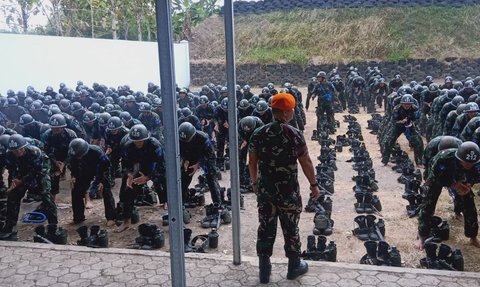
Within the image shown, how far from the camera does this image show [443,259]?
17.0 feet

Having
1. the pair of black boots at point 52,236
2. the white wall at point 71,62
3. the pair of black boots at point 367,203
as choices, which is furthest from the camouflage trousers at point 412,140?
the white wall at point 71,62

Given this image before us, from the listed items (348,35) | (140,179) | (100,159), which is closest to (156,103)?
(100,159)

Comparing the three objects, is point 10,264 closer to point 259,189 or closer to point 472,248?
point 259,189

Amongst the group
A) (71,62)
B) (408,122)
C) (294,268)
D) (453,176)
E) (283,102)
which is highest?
(71,62)

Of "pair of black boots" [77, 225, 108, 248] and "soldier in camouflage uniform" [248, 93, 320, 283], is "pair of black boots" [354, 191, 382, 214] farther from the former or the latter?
"pair of black boots" [77, 225, 108, 248]

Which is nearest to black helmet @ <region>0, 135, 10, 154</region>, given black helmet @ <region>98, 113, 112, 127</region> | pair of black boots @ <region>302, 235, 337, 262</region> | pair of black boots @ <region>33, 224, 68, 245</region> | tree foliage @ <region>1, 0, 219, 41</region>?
pair of black boots @ <region>33, 224, 68, 245</region>

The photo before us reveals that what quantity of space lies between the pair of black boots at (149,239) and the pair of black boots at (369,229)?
2828 millimetres

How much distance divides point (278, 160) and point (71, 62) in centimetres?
1636

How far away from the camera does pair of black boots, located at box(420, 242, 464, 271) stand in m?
5.01

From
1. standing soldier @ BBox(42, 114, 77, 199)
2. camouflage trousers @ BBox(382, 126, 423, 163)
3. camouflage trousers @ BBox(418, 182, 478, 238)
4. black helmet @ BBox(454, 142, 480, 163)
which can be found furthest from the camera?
camouflage trousers @ BBox(382, 126, 423, 163)

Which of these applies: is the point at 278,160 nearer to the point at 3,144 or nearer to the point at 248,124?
the point at 248,124

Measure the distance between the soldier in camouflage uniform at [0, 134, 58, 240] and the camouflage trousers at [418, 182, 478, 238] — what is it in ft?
17.7

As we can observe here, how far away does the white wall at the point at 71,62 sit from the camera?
15258mm

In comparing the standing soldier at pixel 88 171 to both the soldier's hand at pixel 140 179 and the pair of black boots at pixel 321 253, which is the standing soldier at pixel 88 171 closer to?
the soldier's hand at pixel 140 179
